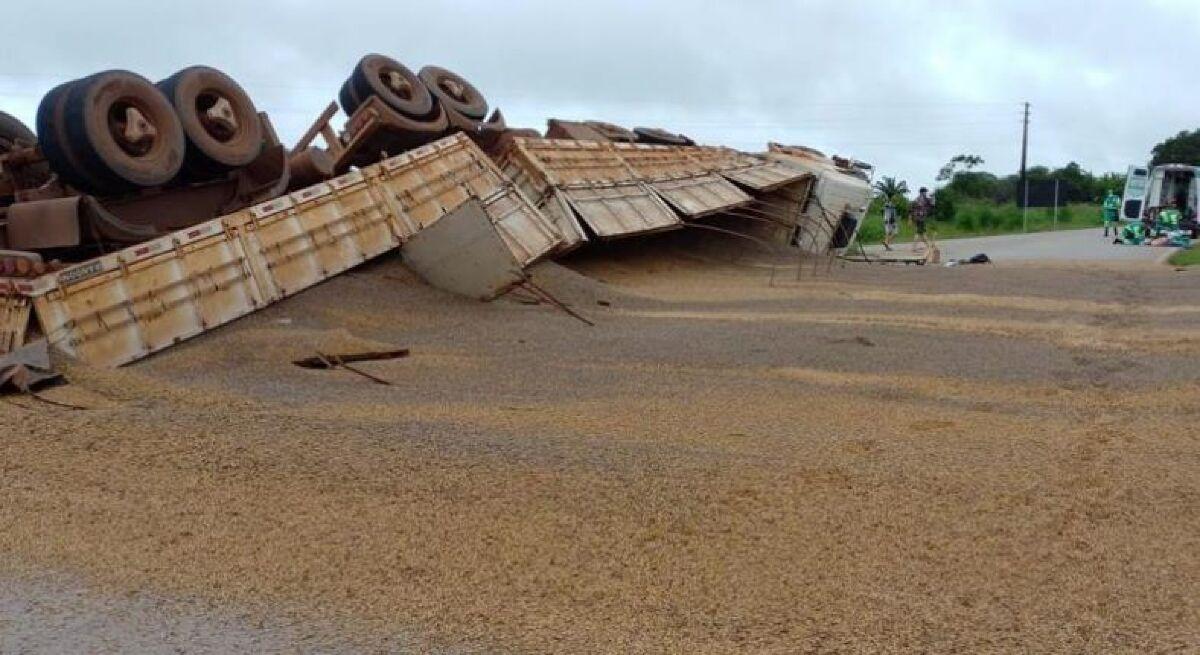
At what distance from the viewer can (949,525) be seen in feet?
16.0

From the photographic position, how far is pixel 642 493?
5.30 metres

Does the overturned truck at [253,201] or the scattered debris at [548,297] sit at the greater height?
the overturned truck at [253,201]

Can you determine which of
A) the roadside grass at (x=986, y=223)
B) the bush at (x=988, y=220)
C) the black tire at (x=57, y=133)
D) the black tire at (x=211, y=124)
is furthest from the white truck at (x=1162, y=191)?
the black tire at (x=57, y=133)

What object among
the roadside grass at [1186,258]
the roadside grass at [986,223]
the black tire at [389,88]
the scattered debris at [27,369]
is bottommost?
the roadside grass at [986,223]

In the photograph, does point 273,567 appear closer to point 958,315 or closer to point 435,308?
point 435,308

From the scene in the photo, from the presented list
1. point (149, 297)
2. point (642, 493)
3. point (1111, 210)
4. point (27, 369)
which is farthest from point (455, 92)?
point (1111, 210)

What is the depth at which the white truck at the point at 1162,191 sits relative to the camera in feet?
100

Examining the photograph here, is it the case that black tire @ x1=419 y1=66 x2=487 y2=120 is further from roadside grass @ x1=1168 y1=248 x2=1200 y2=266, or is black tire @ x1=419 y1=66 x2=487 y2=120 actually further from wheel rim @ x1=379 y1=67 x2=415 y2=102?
roadside grass @ x1=1168 y1=248 x2=1200 y2=266

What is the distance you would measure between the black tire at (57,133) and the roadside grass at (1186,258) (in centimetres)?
1735

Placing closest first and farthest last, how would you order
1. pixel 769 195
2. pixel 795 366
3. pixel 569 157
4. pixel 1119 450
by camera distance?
pixel 1119 450
pixel 795 366
pixel 569 157
pixel 769 195

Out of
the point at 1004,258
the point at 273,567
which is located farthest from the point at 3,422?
the point at 1004,258

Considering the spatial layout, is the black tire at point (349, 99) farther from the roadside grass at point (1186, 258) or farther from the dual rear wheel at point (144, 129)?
the roadside grass at point (1186, 258)

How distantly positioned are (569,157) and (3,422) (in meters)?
10.9

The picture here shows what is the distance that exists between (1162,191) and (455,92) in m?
21.5
